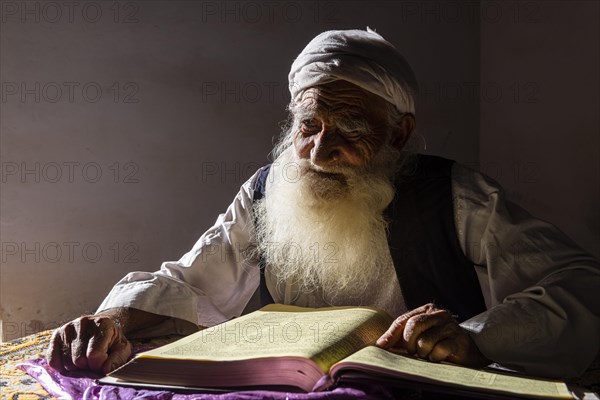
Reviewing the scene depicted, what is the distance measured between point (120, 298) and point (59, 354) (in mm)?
392

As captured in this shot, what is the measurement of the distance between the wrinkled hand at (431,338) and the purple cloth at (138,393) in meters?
0.27

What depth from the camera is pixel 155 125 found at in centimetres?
424

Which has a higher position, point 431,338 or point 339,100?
point 339,100

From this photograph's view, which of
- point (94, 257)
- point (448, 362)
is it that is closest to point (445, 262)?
point (448, 362)

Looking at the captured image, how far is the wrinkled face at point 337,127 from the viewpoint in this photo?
234cm

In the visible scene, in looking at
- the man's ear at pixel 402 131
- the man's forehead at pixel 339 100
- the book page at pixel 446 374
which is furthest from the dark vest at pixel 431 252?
the book page at pixel 446 374

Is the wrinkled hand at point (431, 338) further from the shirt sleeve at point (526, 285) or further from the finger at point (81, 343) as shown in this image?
the finger at point (81, 343)

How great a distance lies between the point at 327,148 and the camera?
7.66 feet

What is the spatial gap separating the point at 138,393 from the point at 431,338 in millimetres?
656

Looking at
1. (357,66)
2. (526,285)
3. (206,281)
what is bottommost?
(206,281)

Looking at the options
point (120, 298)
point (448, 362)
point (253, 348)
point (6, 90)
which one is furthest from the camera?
point (6, 90)

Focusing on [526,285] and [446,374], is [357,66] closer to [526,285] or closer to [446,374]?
[526,285]

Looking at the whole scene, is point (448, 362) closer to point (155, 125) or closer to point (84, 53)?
point (155, 125)

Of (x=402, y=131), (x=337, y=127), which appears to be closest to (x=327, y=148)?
(x=337, y=127)
